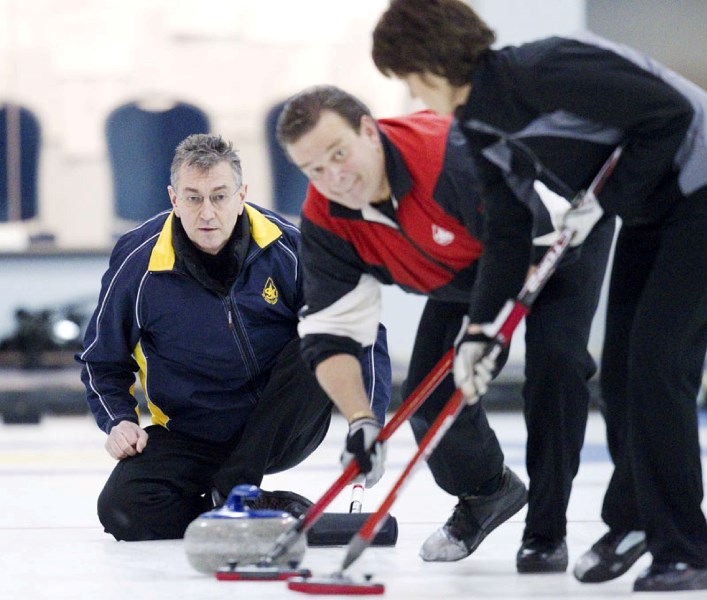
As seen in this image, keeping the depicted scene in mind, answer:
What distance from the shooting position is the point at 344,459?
226 cm

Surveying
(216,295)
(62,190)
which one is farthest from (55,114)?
(216,295)

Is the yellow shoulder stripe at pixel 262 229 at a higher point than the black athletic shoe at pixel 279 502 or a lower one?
higher

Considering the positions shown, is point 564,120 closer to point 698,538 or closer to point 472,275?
point 472,275

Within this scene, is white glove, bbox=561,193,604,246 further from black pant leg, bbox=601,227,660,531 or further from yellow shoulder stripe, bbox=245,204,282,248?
yellow shoulder stripe, bbox=245,204,282,248

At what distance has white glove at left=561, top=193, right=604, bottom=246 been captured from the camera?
7.06 ft

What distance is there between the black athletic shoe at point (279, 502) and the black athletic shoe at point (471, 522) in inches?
18.9

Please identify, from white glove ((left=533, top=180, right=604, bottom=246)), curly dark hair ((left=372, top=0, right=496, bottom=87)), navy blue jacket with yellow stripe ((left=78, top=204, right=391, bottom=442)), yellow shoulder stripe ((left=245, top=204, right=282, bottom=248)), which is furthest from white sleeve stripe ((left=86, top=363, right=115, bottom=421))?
curly dark hair ((left=372, top=0, right=496, bottom=87))

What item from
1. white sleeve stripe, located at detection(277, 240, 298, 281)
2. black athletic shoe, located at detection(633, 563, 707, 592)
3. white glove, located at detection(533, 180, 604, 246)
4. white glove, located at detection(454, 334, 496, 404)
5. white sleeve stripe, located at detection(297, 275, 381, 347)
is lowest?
black athletic shoe, located at detection(633, 563, 707, 592)

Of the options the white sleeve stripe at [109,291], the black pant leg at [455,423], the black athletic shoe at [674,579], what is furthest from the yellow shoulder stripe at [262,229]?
the black athletic shoe at [674,579]

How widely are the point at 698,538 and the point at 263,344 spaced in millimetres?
1326

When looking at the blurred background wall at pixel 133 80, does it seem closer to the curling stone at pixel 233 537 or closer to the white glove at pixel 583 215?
the curling stone at pixel 233 537

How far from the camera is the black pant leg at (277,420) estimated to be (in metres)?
3.01

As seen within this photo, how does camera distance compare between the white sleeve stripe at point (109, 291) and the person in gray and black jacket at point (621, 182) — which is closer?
the person in gray and black jacket at point (621, 182)

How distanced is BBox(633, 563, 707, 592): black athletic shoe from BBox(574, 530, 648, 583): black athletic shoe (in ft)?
0.43
